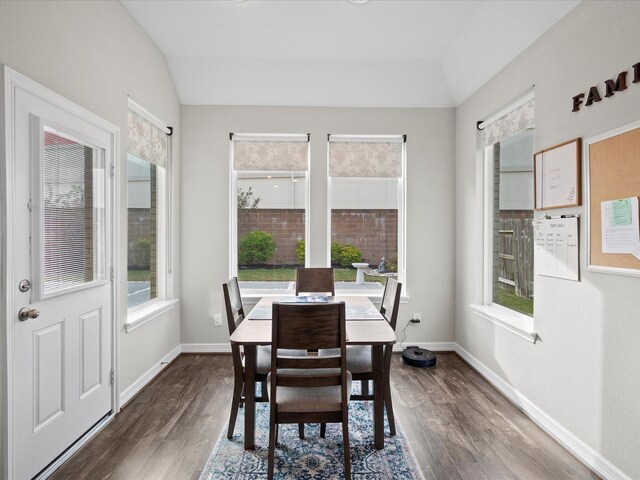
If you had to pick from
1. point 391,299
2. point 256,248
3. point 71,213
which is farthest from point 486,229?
point 71,213

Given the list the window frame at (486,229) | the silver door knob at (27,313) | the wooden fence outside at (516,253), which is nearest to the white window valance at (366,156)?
the window frame at (486,229)

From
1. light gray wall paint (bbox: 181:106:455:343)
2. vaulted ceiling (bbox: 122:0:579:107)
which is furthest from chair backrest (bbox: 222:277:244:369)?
vaulted ceiling (bbox: 122:0:579:107)

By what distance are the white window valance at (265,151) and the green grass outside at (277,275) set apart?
115cm

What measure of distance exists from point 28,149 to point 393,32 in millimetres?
2857

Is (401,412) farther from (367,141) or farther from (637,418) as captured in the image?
(367,141)

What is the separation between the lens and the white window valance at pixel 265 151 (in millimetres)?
4109

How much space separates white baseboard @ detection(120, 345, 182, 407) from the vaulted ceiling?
2.66 m

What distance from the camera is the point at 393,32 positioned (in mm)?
3250

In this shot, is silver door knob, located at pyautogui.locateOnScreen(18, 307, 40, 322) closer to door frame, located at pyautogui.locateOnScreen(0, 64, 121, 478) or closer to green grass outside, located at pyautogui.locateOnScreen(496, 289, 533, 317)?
door frame, located at pyautogui.locateOnScreen(0, 64, 121, 478)

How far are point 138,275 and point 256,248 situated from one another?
1.30 metres

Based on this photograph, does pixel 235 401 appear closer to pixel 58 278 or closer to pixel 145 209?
pixel 58 278

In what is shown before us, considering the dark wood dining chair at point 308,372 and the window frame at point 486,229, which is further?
the window frame at point 486,229

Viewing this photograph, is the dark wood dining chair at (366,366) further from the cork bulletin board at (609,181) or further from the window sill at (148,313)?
the window sill at (148,313)

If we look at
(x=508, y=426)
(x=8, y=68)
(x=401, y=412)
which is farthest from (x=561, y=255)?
(x=8, y=68)
